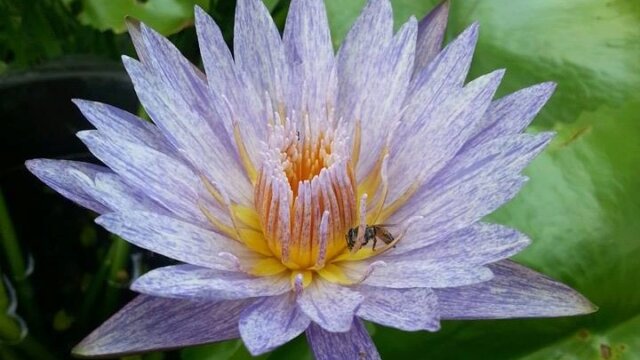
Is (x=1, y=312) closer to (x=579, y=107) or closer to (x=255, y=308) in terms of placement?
(x=255, y=308)

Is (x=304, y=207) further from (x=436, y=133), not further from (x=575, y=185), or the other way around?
(x=575, y=185)

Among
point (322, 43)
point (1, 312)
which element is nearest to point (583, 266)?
point (322, 43)

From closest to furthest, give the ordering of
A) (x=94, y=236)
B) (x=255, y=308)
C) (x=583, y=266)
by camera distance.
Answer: (x=255, y=308)
(x=583, y=266)
(x=94, y=236)

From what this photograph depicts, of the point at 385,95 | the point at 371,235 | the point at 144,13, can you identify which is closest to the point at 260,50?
the point at 385,95

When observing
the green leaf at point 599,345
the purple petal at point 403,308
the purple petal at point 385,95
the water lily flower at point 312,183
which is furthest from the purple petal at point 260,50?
the green leaf at point 599,345

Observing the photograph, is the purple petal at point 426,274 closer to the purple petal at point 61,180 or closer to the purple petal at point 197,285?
the purple petal at point 197,285

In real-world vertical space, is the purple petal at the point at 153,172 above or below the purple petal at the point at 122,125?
below
